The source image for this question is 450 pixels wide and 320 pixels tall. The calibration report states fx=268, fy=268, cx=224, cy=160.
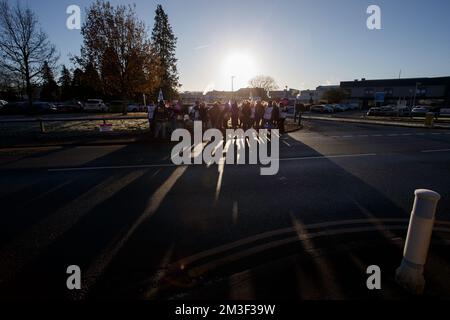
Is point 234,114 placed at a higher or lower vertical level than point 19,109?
lower

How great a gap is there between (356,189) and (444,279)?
3071 millimetres

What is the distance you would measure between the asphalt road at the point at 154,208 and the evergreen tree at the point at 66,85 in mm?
62817

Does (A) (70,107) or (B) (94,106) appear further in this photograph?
(B) (94,106)

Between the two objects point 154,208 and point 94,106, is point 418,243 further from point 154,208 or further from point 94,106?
point 94,106

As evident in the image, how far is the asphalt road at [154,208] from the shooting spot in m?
3.15

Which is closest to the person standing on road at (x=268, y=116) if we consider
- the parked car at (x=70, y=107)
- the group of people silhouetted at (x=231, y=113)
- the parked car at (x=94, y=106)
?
the group of people silhouetted at (x=231, y=113)

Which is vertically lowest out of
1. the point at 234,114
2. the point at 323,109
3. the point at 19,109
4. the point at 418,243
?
the point at 418,243

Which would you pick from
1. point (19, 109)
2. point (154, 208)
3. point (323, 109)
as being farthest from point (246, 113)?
point (323, 109)

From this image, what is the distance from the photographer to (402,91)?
73.4m

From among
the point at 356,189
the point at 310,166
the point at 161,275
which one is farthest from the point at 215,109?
the point at 161,275

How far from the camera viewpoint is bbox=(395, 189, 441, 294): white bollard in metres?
2.55

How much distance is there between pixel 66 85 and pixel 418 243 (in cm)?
7505
